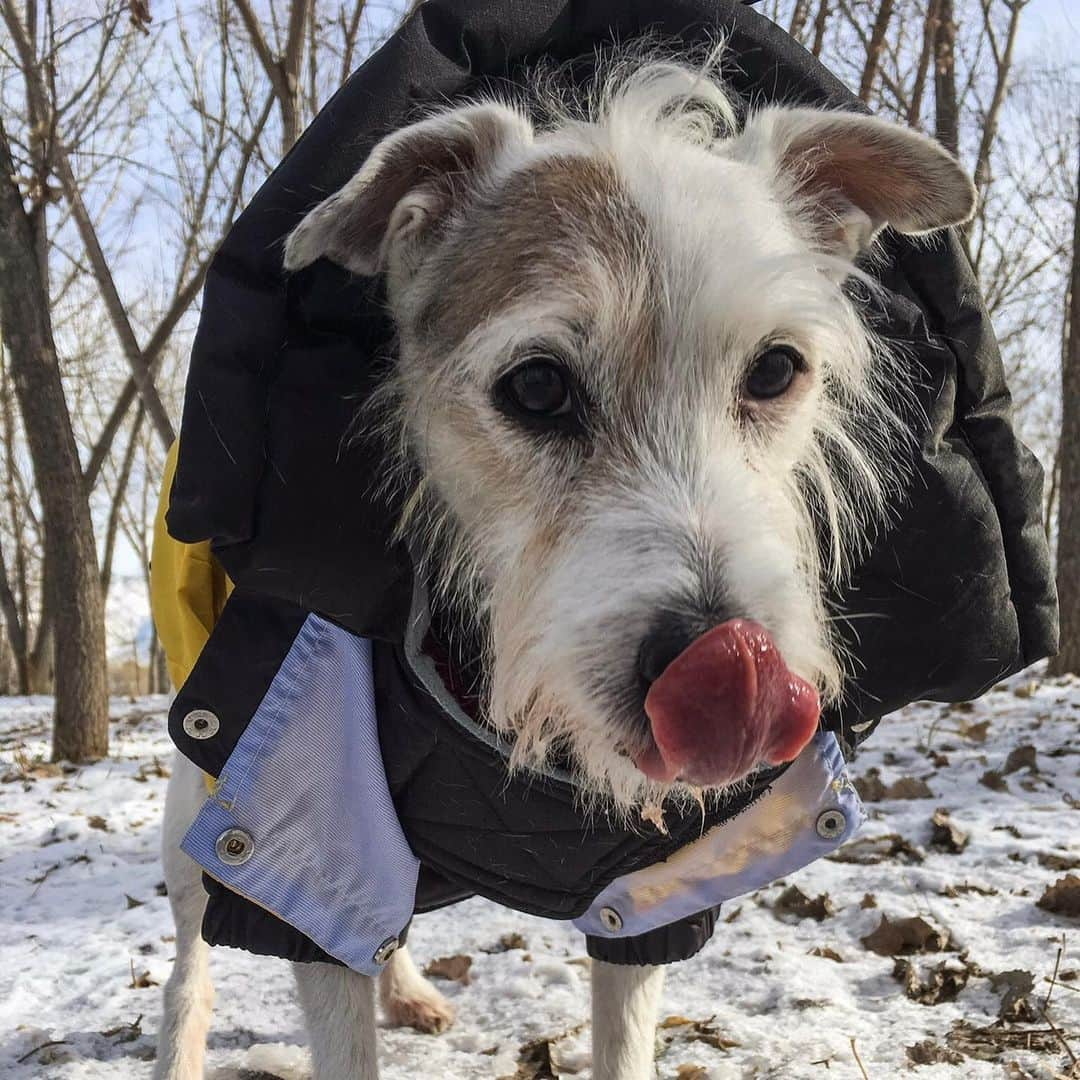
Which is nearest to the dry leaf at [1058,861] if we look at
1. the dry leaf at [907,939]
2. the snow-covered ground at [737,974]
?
the snow-covered ground at [737,974]

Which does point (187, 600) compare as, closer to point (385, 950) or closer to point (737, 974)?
point (385, 950)

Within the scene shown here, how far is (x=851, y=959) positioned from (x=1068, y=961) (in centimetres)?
58

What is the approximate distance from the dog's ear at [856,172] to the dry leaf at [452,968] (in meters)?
2.43

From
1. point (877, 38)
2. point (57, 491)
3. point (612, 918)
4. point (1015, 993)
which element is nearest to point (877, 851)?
point (1015, 993)

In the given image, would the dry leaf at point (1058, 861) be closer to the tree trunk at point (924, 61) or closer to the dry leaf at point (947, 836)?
the dry leaf at point (947, 836)

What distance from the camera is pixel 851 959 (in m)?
3.00

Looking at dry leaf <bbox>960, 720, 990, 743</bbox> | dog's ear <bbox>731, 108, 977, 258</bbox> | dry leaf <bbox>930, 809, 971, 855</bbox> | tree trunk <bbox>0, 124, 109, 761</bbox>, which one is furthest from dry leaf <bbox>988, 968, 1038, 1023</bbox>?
tree trunk <bbox>0, 124, 109, 761</bbox>

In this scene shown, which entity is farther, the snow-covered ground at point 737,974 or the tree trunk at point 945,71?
the tree trunk at point 945,71

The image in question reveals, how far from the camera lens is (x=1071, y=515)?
336 inches

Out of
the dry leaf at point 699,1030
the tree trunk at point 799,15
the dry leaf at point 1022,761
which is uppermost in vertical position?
the tree trunk at point 799,15

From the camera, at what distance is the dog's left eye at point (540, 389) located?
1.65m

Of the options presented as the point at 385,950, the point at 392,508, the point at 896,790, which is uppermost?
the point at 392,508

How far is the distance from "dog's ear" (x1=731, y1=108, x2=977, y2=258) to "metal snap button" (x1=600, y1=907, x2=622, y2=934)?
1.45m

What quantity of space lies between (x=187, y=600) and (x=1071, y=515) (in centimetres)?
827
